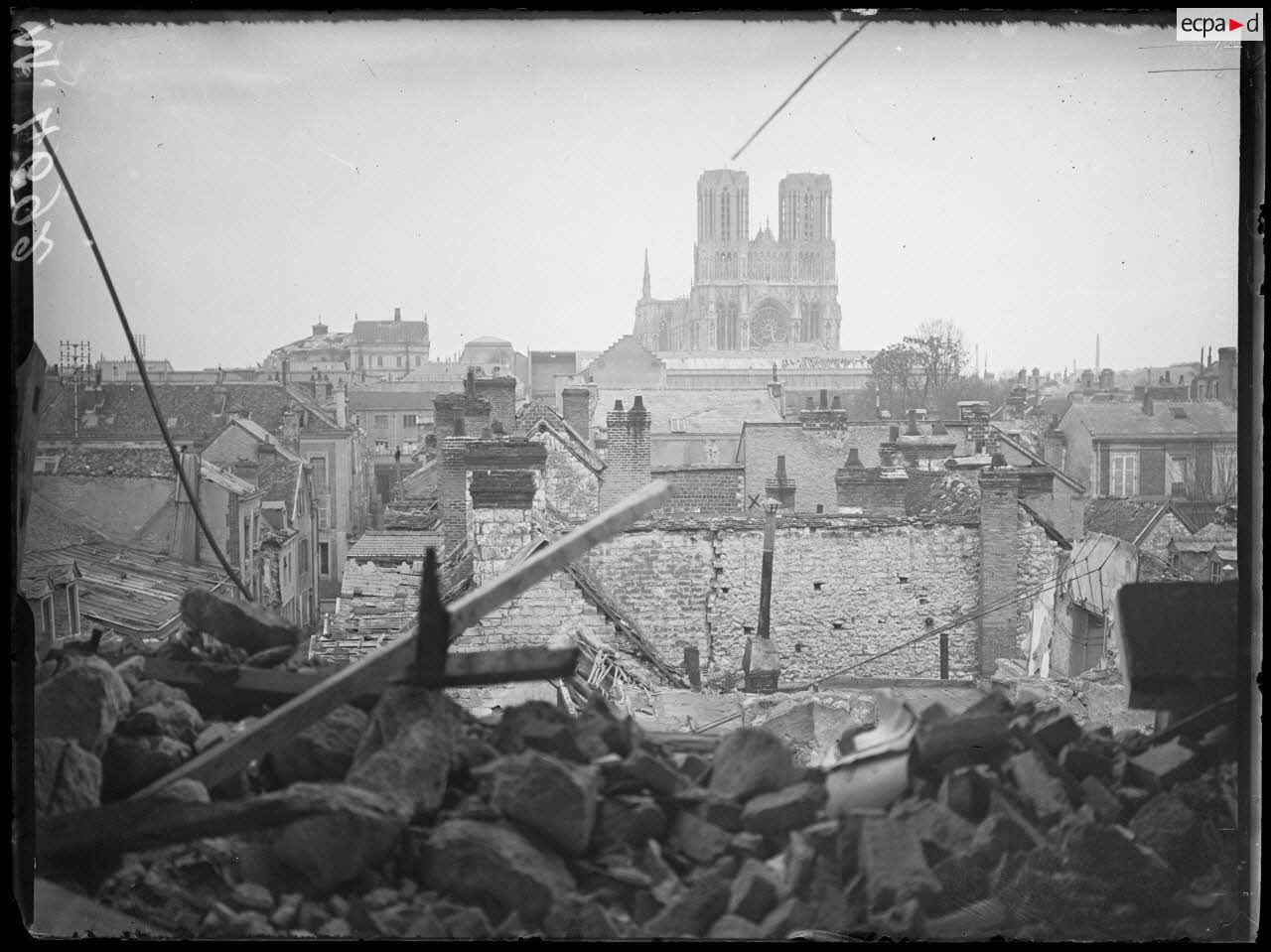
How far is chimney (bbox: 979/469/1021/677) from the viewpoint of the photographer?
283 inches

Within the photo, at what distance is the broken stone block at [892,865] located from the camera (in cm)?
288

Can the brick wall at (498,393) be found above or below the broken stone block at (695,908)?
above

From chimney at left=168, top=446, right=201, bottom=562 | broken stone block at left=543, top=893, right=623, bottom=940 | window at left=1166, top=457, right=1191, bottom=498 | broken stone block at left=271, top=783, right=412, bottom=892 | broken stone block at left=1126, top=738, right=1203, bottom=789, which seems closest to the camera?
broken stone block at left=271, top=783, right=412, bottom=892

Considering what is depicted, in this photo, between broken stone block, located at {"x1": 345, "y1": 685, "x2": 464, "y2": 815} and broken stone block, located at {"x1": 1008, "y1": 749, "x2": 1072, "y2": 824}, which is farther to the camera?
broken stone block, located at {"x1": 1008, "y1": 749, "x2": 1072, "y2": 824}

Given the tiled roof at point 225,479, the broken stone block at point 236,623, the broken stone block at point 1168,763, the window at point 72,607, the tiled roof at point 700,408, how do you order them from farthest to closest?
the tiled roof at point 700,408 < the tiled roof at point 225,479 < the window at point 72,607 < the broken stone block at point 236,623 < the broken stone block at point 1168,763

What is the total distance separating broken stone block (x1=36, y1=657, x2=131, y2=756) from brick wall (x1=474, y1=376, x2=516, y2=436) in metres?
4.21

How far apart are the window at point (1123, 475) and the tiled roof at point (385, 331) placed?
19.1 ft

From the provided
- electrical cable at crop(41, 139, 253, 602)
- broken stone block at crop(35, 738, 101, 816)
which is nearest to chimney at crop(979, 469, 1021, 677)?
electrical cable at crop(41, 139, 253, 602)

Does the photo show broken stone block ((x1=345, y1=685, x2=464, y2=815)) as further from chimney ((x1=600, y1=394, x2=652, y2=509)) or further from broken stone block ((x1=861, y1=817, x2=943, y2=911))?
chimney ((x1=600, y1=394, x2=652, y2=509))

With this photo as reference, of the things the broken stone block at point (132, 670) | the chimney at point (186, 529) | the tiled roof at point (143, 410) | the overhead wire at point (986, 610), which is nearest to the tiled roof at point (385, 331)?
the tiled roof at point (143, 410)

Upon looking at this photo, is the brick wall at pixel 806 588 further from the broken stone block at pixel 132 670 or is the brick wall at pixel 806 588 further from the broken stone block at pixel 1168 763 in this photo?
the broken stone block at pixel 132 670

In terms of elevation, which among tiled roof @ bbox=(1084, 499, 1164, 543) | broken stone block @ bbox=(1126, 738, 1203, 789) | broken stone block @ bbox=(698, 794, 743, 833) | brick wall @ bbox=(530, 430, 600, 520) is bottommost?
broken stone block @ bbox=(698, 794, 743, 833)

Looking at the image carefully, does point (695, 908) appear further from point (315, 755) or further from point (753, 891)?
point (315, 755)

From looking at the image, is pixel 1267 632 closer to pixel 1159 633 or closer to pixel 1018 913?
pixel 1159 633
